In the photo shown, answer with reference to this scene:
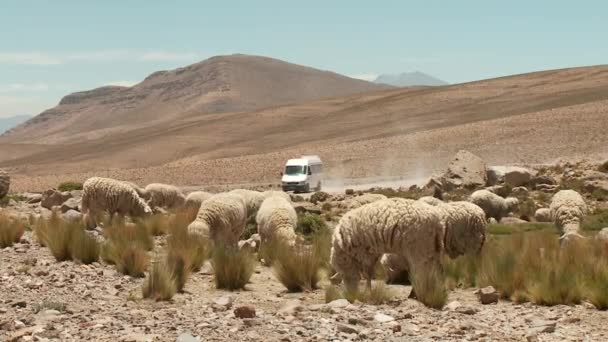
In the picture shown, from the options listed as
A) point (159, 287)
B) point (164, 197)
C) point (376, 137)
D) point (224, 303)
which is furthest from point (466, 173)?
point (376, 137)

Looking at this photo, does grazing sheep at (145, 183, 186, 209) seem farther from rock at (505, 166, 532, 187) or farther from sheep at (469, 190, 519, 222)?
rock at (505, 166, 532, 187)

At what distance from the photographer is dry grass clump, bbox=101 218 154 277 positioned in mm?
12953

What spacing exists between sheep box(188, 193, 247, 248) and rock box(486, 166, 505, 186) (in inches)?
844

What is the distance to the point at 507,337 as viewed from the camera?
28.8 feet

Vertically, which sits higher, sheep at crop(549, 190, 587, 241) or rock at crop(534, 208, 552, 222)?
sheep at crop(549, 190, 587, 241)

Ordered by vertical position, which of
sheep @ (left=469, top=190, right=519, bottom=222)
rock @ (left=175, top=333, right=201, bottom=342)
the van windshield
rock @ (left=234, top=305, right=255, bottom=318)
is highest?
the van windshield

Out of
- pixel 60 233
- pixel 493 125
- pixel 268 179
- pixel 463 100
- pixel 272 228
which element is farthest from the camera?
pixel 463 100

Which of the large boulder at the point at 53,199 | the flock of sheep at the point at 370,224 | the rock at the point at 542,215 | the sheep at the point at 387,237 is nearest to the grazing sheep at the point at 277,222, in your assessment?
the flock of sheep at the point at 370,224

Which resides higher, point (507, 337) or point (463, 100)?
point (463, 100)

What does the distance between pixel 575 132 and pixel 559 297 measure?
5666 cm

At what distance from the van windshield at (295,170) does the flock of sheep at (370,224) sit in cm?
1818

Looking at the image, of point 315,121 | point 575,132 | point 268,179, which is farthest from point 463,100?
point 268,179

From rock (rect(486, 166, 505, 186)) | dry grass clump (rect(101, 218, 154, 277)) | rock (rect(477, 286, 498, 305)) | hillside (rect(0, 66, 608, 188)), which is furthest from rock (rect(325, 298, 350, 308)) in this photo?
hillside (rect(0, 66, 608, 188))

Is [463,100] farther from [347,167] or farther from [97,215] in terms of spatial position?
[97,215]
